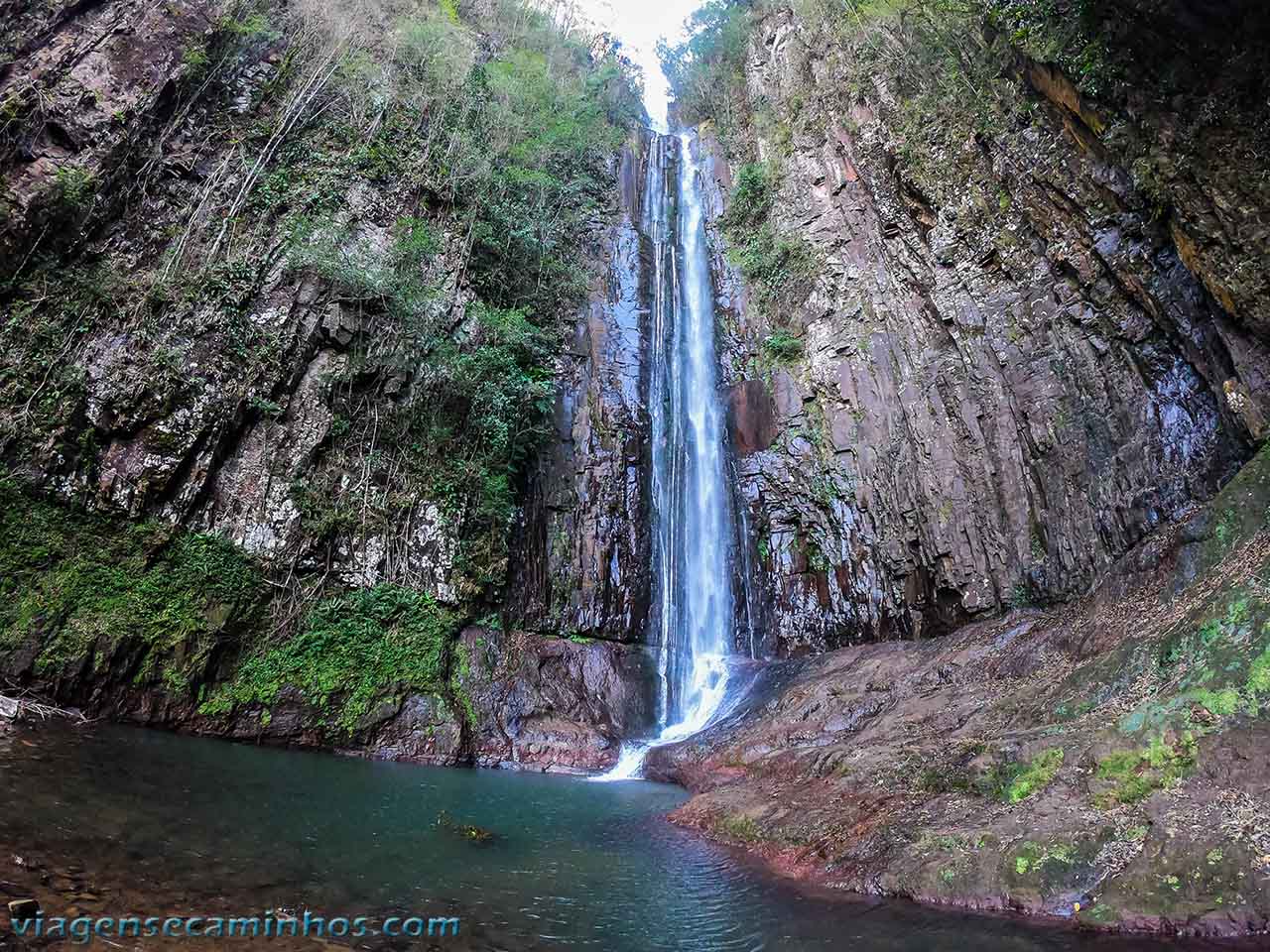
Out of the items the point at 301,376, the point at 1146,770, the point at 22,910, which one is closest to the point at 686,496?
the point at 301,376

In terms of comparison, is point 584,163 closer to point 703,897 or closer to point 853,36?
point 853,36

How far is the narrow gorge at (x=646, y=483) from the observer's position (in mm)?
5570

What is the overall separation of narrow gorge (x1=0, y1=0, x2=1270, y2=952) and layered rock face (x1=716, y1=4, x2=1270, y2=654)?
8 cm

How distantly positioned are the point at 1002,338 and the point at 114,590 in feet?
53.4

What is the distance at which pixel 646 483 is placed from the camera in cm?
1700

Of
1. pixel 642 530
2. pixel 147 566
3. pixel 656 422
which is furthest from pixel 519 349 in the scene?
pixel 147 566

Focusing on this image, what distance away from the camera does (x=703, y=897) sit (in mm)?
5711

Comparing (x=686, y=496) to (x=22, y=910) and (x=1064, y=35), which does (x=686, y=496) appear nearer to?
(x=1064, y=35)

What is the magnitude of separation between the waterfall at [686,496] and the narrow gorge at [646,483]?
0.14m

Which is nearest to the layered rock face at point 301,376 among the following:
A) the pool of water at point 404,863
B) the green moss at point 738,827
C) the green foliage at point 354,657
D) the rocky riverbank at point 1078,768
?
the green foliage at point 354,657

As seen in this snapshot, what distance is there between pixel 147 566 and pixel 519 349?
29.3 ft

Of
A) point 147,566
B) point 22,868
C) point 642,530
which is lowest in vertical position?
point 22,868

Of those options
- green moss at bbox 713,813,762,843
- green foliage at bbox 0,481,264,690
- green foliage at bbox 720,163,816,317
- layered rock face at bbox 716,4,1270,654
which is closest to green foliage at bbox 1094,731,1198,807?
green moss at bbox 713,813,762,843

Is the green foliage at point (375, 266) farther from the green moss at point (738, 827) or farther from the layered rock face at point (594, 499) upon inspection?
the green moss at point (738, 827)
